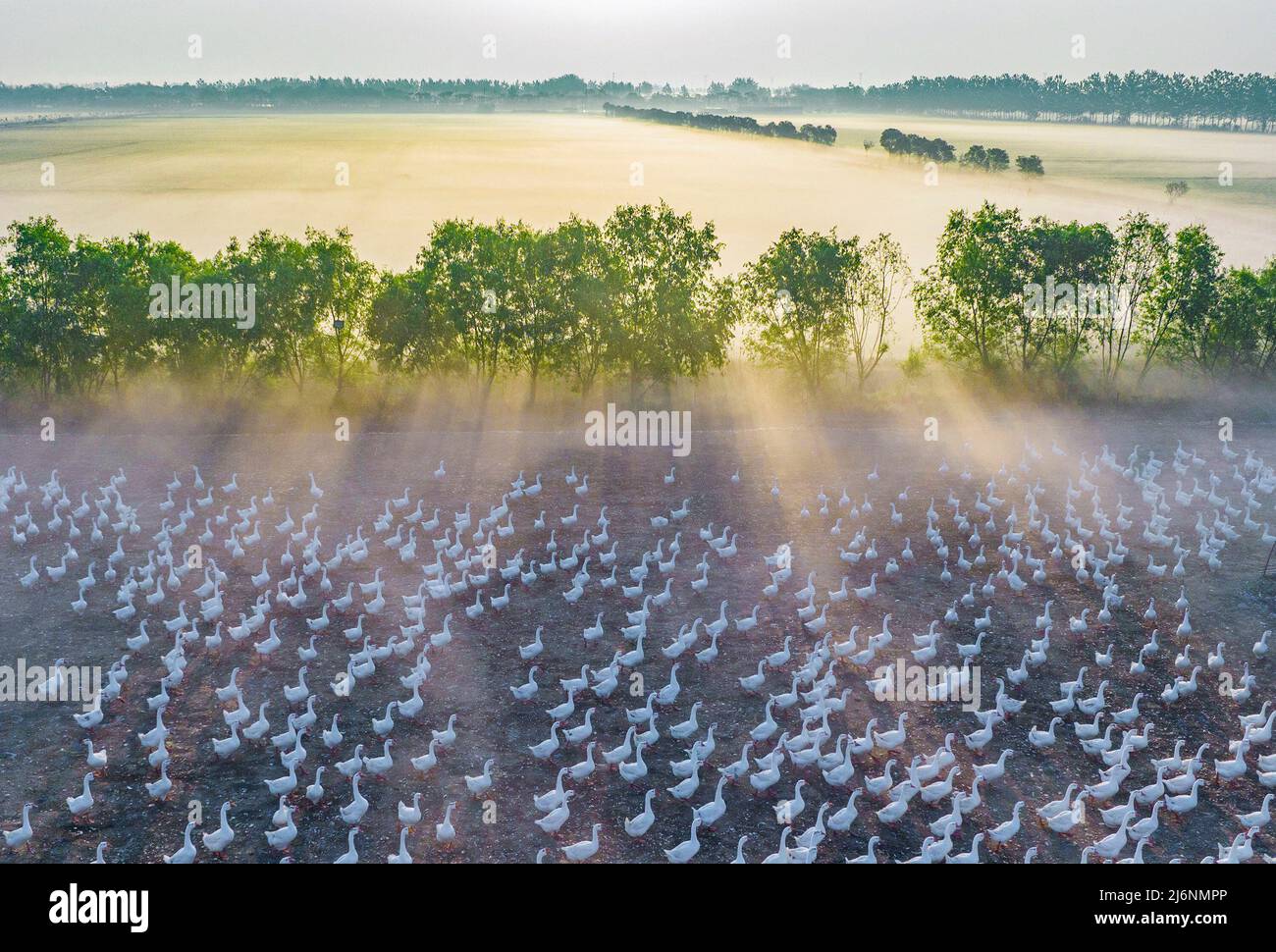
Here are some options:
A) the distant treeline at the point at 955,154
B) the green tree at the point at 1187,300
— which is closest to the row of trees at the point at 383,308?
the green tree at the point at 1187,300

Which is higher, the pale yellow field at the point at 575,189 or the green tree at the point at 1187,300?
the pale yellow field at the point at 575,189

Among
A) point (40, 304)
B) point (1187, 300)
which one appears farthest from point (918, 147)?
point (40, 304)

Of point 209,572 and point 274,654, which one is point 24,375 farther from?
point 274,654

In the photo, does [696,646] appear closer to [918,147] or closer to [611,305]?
[611,305]

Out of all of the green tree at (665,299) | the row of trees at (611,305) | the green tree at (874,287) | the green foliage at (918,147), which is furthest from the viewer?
the green foliage at (918,147)

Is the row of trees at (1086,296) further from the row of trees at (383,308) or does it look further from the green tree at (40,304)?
the green tree at (40,304)

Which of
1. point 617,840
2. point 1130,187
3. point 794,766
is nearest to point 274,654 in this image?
point 617,840
